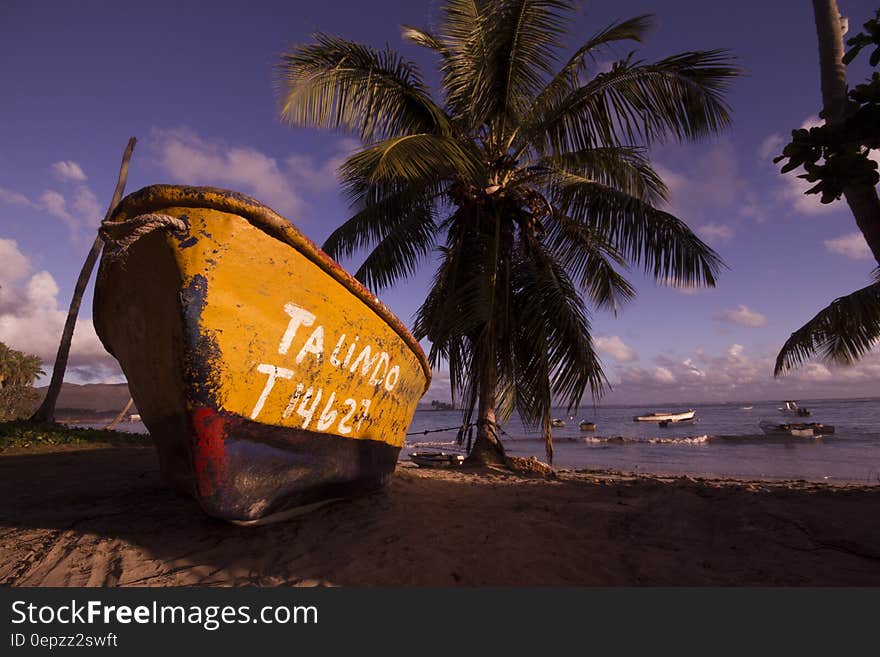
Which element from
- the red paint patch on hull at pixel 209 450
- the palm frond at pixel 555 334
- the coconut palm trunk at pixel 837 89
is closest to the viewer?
the red paint patch on hull at pixel 209 450

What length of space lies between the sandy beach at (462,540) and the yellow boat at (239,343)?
0.34 m

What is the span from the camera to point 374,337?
310cm

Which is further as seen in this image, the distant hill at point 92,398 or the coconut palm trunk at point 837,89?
the distant hill at point 92,398

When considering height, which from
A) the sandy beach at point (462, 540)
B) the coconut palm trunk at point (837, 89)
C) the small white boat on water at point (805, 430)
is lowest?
the sandy beach at point (462, 540)

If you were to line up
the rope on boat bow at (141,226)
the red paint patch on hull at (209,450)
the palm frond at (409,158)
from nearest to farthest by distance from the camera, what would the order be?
the rope on boat bow at (141,226) < the red paint patch on hull at (209,450) < the palm frond at (409,158)

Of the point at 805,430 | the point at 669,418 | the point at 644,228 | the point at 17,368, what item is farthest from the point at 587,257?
the point at 17,368

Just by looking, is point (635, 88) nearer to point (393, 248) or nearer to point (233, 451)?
point (393, 248)

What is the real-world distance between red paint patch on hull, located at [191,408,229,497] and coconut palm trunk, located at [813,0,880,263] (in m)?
4.60

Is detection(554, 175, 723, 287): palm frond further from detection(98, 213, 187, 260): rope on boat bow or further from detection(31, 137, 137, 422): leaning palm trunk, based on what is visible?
detection(31, 137, 137, 422): leaning palm trunk

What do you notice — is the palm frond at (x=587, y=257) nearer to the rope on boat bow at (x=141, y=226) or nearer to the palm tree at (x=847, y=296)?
the palm tree at (x=847, y=296)

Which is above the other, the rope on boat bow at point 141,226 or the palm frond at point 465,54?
the palm frond at point 465,54

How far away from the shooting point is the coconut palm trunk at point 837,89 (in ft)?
10.7

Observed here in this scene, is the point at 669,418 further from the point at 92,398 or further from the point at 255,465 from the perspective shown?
the point at 92,398

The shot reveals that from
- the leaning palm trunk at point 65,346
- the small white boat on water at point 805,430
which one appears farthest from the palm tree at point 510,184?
the small white boat on water at point 805,430
